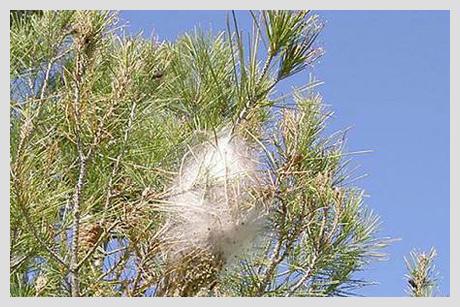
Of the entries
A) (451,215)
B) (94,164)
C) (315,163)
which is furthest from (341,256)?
(94,164)

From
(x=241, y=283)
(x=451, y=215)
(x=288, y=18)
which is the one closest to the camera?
(x=288, y=18)

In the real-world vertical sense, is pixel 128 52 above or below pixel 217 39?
below

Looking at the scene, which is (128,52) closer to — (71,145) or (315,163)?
(71,145)

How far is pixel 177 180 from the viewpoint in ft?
3.16

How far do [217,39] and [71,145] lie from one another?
39 cm

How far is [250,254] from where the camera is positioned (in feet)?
3.54

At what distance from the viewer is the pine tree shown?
92 cm

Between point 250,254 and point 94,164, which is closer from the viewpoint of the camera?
point 250,254

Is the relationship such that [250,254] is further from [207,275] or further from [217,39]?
[217,39]

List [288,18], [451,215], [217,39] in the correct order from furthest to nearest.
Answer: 1. [217,39]
2. [451,215]
3. [288,18]

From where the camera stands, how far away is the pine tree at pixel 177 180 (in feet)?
3.03

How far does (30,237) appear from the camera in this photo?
1.03 m

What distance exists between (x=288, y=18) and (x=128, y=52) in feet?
0.76

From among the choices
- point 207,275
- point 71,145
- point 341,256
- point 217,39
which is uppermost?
point 217,39
